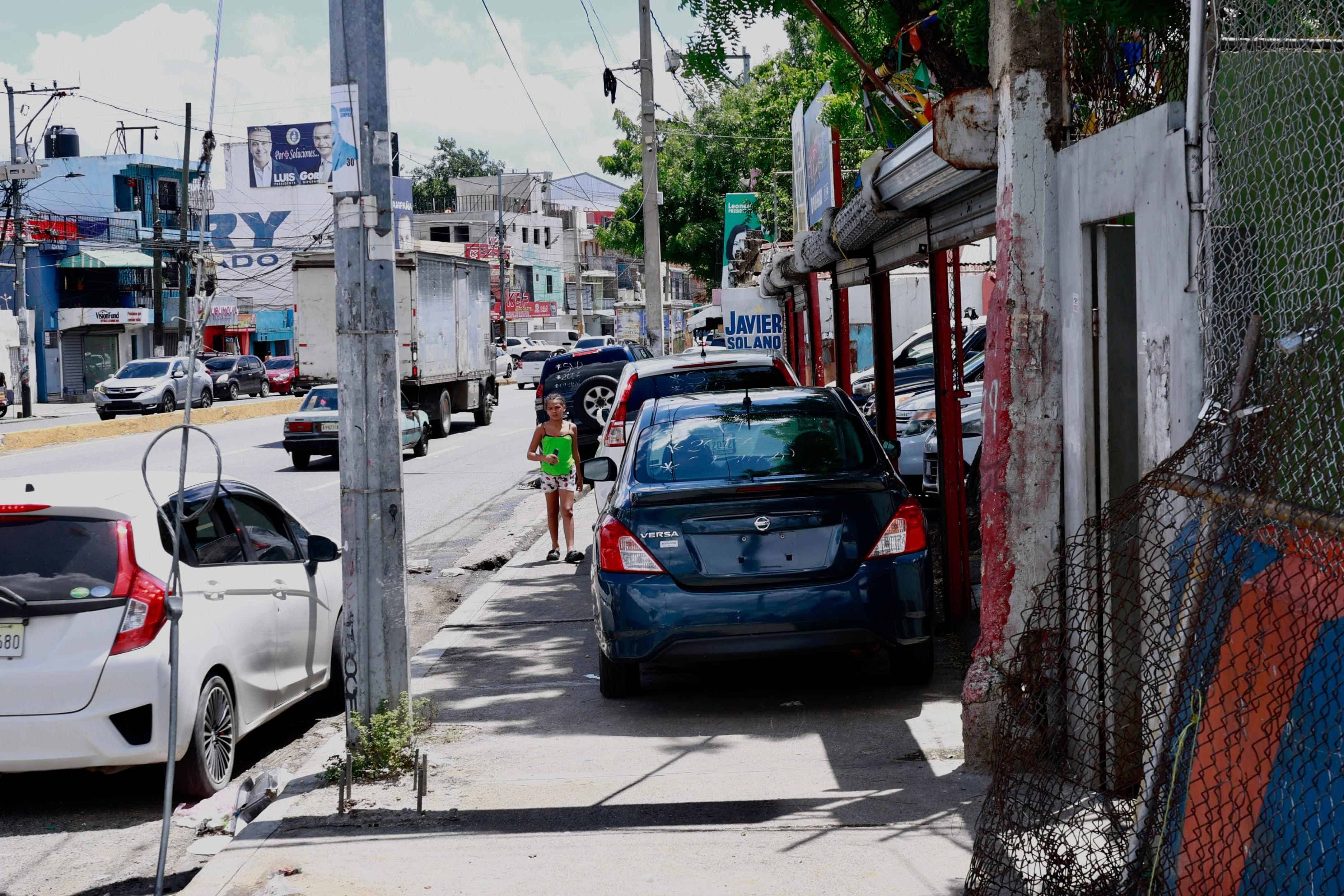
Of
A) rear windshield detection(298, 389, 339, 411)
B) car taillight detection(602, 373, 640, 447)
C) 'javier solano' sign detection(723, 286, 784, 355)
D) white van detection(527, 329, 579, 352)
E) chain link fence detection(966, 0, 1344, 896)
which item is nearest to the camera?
chain link fence detection(966, 0, 1344, 896)

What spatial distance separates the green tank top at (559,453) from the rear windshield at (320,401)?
36.9ft

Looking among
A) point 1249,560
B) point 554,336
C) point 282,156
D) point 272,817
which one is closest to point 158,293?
point 282,156

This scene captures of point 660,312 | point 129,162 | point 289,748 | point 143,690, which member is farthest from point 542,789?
point 129,162

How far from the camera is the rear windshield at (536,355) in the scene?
60.1 m

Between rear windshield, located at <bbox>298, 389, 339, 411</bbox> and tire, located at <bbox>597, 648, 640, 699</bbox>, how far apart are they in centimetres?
1639

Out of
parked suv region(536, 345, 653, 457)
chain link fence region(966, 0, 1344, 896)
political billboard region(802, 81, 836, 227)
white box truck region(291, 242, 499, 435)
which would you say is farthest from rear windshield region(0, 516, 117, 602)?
white box truck region(291, 242, 499, 435)

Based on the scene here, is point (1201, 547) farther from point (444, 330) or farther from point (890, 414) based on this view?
point (444, 330)

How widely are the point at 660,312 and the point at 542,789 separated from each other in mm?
23588

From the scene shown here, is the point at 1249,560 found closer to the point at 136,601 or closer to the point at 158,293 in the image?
the point at 136,601

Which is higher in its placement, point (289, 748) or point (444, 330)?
point (444, 330)

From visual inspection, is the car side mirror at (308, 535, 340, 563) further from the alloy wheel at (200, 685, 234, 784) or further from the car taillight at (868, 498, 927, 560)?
the car taillight at (868, 498, 927, 560)

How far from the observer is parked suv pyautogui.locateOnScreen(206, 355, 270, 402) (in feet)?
165

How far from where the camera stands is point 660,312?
94.6ft

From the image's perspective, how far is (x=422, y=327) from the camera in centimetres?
2711
